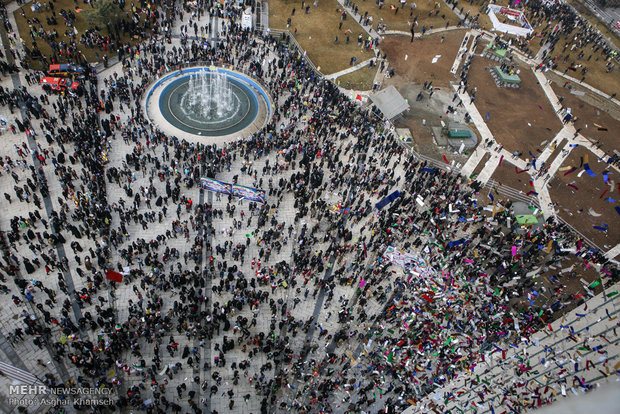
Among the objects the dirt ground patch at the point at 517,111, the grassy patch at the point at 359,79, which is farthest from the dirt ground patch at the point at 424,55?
the grassy patch at the point at 359,79

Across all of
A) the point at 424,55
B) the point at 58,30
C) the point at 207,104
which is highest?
the point at 424,55

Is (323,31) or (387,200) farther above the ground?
(323,31)

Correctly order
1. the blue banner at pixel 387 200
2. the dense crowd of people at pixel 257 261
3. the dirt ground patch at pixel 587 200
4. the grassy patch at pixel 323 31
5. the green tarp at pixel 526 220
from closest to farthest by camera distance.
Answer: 1. the dense crowd of people at pixel 257 261
2. the blue banner at pixel 387 200
3. the green tarp at pixel 526 220
4. the dirt ground patch at pixel 587 200
5. the grassy patch at pixel 323 31

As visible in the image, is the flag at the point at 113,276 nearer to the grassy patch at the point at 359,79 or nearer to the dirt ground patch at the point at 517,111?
the grassy patch at the point at 359,79

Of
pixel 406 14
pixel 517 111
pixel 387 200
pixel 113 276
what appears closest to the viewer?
pixel 113 276

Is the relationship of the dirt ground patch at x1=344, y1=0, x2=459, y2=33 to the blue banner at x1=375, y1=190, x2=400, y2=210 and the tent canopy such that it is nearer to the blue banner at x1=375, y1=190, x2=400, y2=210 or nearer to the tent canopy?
the tent canopy

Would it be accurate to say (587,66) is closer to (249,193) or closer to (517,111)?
(517,111)

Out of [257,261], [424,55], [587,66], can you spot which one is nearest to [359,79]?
[424,55]
